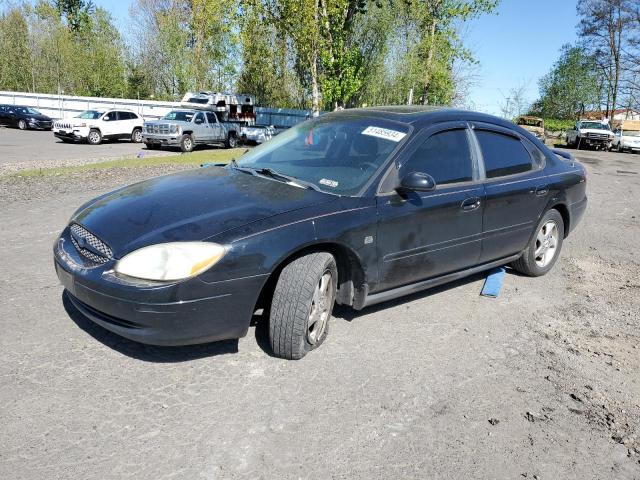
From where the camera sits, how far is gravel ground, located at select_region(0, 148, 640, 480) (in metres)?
2.48

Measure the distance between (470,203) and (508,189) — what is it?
1.95ft

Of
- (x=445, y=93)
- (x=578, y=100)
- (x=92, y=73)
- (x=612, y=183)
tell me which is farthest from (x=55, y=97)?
(x=578, y=100)

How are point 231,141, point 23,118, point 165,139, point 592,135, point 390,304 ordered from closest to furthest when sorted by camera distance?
point 390,304, point 165,139, point 231,141, point 23,118, point 592,135

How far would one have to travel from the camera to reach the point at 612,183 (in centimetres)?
1463

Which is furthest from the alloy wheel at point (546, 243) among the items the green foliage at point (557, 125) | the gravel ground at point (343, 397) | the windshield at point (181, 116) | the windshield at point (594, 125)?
the green foliage at point (557, 125)

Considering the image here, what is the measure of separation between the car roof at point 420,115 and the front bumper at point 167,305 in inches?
77.6

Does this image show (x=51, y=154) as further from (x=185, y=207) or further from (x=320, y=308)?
(x=320, y=308)

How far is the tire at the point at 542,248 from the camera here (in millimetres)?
5234

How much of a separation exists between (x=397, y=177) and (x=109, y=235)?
202cm

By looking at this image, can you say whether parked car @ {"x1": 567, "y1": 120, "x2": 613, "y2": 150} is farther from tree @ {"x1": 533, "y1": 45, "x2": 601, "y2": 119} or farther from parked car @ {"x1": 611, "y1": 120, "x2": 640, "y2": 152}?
tree @ {"x1": 533, "y1": 45, "x2": 601, "y2": 119}

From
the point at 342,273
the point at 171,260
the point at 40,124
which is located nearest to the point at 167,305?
the point at 171,260

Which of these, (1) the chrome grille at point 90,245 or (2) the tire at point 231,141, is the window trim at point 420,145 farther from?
(2) the tire at point 231,141

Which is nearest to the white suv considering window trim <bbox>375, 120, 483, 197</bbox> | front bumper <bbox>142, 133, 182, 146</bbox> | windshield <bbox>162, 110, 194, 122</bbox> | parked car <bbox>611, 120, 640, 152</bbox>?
windshield <bbox>162, 110, 194, 122</bbox>

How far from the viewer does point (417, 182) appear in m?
3.62
